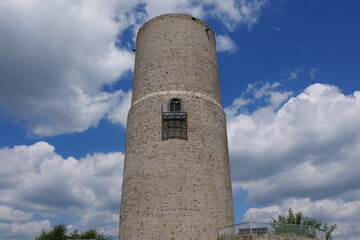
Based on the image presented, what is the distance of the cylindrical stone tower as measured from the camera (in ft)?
59.7

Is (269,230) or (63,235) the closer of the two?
(269,230)

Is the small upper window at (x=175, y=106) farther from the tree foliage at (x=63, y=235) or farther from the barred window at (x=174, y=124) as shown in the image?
Answer: the tree foliage at (x=63, y=235)

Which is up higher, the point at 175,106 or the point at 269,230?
the point at 175,106

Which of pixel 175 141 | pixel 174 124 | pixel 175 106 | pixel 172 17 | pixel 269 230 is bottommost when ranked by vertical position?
pixel 269 230

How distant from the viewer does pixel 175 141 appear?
19.7 metres

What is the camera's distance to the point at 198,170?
1923cm

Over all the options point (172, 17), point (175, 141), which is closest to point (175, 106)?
point (175, 141)

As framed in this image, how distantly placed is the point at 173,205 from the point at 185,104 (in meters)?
6.11

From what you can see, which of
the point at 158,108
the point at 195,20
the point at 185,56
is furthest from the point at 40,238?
the point at 195,20

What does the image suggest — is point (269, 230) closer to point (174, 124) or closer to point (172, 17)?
point (174, 124)

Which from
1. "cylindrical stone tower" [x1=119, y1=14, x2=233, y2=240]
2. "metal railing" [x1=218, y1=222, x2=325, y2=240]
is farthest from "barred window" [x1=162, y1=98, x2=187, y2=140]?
"metal railing" [x1=218, y1=222, x2=325, y2=240]

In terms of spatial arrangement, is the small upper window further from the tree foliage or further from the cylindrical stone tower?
the tree foliage

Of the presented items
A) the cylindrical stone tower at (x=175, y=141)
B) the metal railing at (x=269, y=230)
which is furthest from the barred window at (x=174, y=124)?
the metal railing at (x=269, y=230)

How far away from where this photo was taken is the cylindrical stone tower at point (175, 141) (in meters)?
18.2
